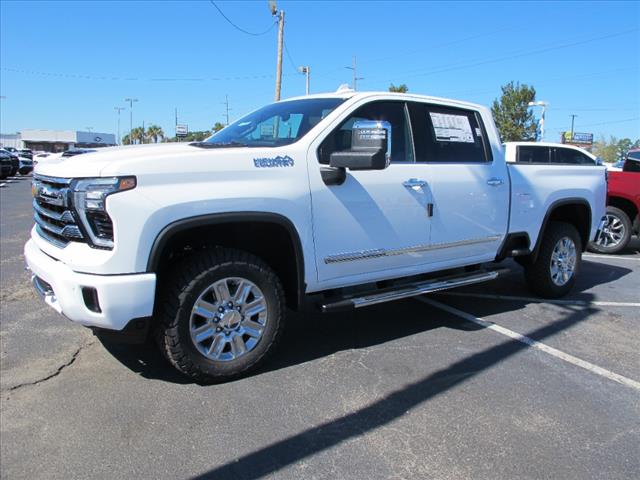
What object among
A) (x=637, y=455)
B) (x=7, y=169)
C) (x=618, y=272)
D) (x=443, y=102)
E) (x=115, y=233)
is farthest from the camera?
(x=7, y=169)

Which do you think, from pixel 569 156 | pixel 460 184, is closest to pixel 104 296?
pixel 460 184

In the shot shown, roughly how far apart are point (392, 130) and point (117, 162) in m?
2.28

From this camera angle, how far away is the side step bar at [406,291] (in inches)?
162

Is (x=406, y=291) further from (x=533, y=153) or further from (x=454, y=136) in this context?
(x=533, y=153)

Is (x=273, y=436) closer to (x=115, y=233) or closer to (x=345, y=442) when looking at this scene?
(x=345, y=442)

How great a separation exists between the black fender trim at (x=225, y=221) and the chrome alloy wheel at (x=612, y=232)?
23.4ft

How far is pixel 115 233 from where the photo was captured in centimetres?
319

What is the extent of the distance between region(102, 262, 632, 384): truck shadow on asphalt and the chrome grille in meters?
1.08

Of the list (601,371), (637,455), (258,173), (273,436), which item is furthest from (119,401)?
(601,371)

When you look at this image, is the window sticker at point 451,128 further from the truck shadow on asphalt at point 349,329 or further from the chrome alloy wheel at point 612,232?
the chrome alloy wheel at point 612,232

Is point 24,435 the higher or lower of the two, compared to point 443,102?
lower

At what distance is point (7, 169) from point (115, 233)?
28.6m

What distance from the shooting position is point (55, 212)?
142 inches

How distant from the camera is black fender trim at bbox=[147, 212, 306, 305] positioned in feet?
10.8
